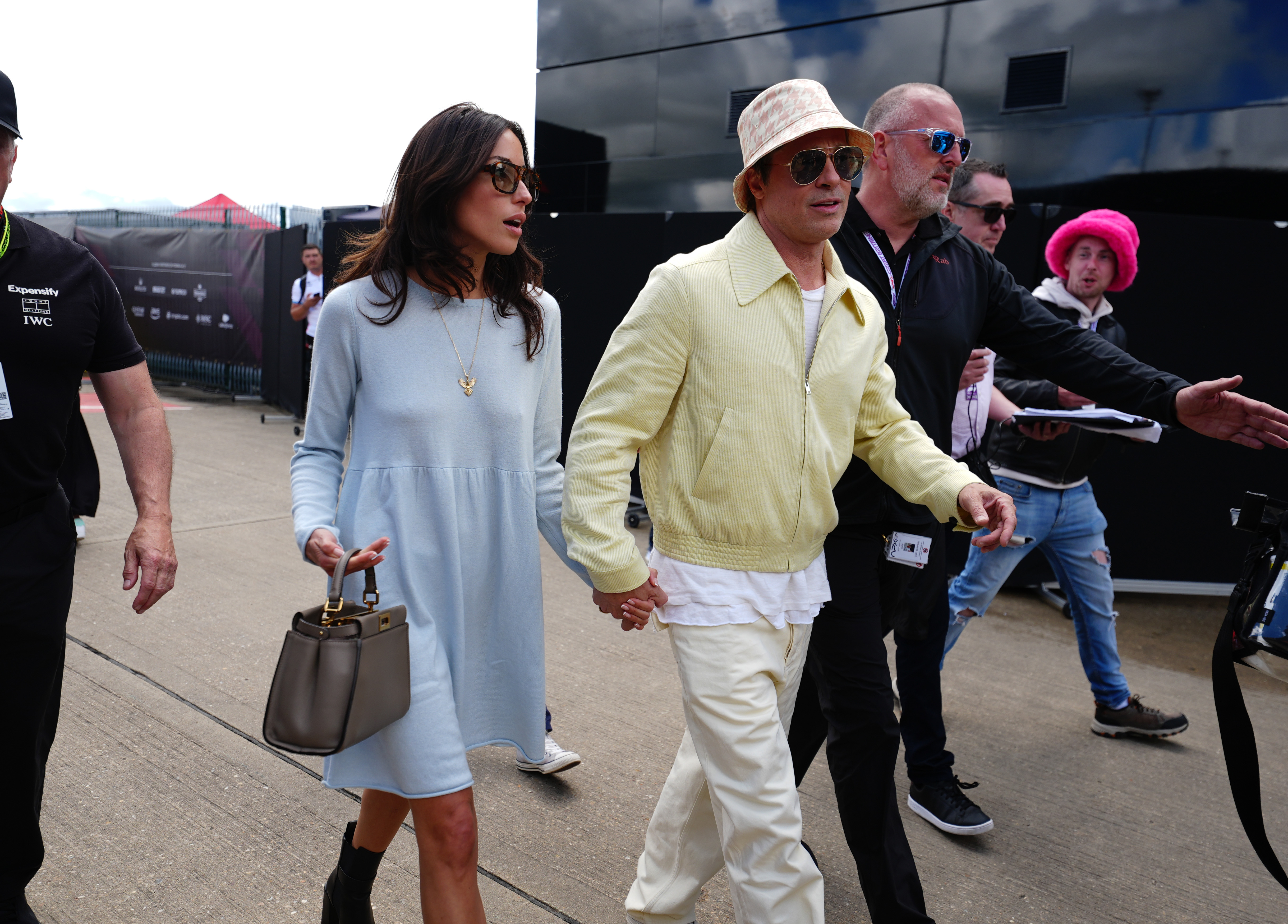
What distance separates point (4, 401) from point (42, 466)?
0.61 ft

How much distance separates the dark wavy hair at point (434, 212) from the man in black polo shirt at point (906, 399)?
100cm

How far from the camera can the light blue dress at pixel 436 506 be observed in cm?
214

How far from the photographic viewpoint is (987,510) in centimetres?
232

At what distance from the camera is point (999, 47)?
9.26 m

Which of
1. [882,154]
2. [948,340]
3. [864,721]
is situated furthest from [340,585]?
[882,154]

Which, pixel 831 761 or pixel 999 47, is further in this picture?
pixel 999 47

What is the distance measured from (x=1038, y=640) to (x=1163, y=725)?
4.39ft

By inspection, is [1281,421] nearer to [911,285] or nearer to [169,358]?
[911,285]

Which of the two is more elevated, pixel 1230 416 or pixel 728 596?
pixel 1230 416

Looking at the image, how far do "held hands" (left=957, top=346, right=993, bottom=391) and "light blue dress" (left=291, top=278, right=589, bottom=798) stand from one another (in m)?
1.85

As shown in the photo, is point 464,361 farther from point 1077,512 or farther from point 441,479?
point 1077,512

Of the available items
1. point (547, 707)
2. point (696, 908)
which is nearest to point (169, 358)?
point (547, 707)

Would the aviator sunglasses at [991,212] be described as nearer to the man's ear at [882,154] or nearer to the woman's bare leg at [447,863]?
the man's ear at [882,154]

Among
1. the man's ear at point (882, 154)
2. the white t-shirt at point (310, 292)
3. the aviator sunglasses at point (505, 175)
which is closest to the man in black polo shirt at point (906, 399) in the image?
the man's ear at point (882, 154)
